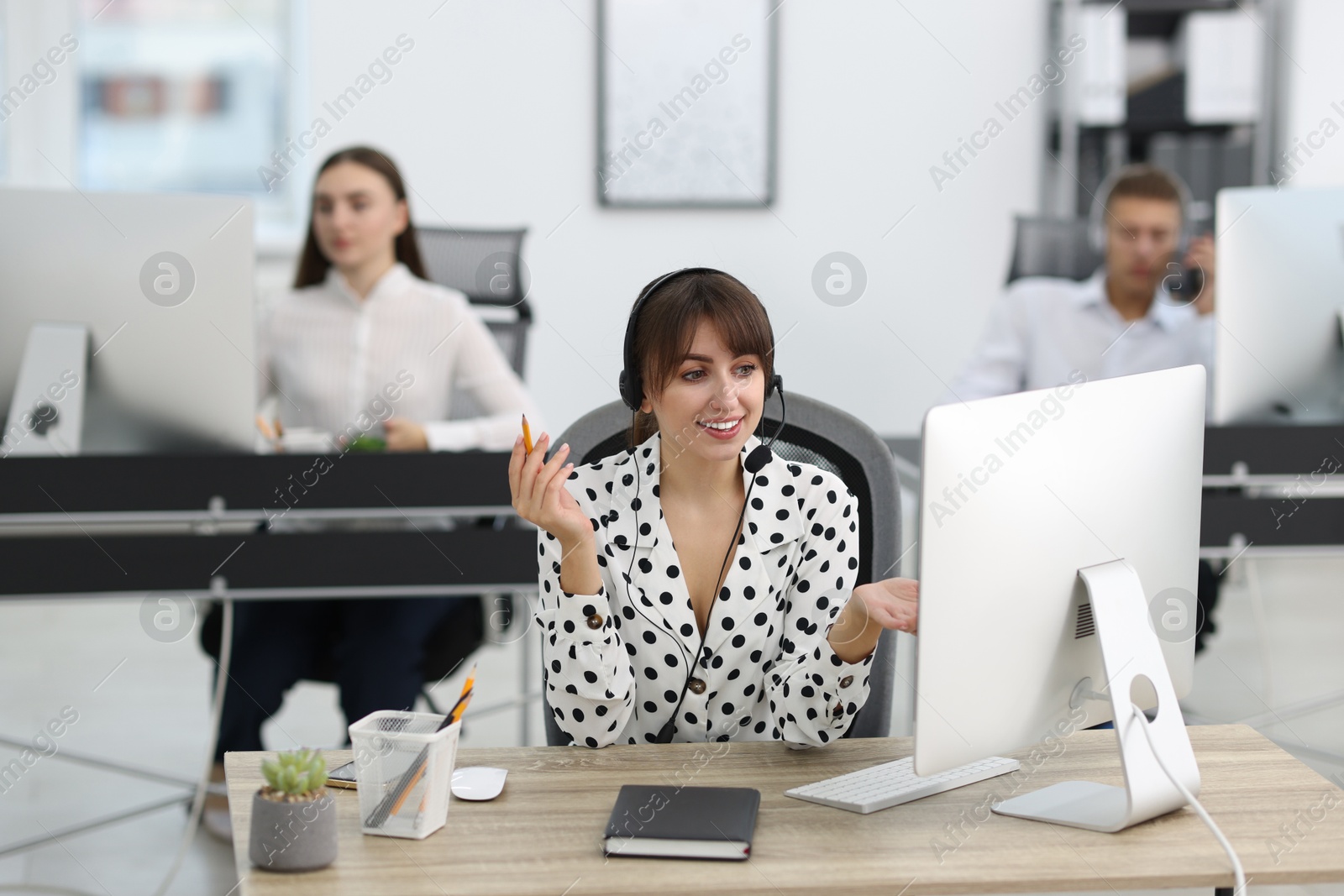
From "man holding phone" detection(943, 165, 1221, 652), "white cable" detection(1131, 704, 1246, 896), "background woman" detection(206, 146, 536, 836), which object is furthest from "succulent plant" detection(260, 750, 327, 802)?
"man holding phone" detection(943, 165, 1221, 652)

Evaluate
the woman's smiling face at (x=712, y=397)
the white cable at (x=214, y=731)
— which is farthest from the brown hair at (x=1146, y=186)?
the white cable at (x=214, y=731)

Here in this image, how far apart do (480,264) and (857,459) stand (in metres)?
1.62

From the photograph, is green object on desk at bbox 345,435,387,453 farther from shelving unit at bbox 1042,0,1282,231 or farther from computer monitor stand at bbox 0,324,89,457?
shelving unit at bbox 1042,0,1282,231

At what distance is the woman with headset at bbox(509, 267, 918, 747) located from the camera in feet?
4.11

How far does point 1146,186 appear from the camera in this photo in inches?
110

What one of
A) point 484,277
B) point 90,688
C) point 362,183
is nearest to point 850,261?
point 484,277

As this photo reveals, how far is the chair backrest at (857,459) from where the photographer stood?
1.45 metres

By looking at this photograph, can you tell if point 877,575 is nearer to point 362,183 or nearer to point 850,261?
point 362,183

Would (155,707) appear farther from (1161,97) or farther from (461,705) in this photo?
(1161,97)

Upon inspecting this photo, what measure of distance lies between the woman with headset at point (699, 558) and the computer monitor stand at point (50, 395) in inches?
36.5

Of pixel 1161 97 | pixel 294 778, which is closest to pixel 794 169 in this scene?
pixel 1161 97

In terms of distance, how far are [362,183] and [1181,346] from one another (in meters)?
1.88

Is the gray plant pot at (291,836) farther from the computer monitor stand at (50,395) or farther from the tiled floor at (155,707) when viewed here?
the tiled floor at (155,707)

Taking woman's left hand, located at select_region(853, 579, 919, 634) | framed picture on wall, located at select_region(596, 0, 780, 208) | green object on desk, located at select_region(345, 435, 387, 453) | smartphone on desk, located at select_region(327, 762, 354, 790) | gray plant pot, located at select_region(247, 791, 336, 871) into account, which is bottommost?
smartphone on desk, located at select_region(327, 762, 354, 790)
